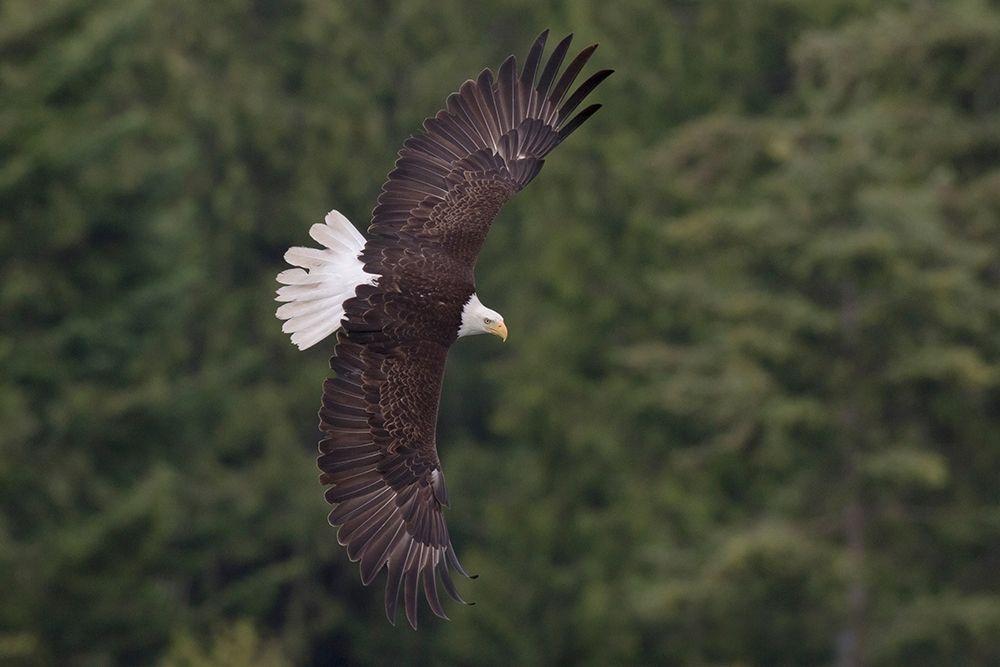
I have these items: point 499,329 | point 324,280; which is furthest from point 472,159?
point 324,280

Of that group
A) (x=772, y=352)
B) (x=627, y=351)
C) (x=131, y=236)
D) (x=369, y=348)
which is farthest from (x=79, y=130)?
(x=369, y=348)

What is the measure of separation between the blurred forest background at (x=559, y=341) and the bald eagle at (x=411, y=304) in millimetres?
8905

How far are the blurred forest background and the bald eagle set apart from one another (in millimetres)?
8905

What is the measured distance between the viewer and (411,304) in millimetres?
10766

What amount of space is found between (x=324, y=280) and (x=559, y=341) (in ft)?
54.0

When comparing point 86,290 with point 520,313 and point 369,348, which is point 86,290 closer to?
point 520,313

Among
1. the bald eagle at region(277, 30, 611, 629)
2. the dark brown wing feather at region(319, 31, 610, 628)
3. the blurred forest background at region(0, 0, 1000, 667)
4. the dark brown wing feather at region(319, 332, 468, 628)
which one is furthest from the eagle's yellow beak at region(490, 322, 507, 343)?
the blurred forest background at region(0, 0, 1000, 667)

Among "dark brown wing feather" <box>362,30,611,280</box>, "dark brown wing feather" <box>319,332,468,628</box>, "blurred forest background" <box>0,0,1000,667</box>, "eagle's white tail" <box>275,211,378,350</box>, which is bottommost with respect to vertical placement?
"dark brown wing feather" <box>319,332,468,628</box>

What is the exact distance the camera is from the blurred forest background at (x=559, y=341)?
2109 cm

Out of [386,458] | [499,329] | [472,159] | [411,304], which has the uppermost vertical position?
[472,159]

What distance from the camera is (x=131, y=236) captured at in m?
24.8

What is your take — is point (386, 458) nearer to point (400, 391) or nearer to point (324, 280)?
point (400, 391)

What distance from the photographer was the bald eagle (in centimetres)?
1061

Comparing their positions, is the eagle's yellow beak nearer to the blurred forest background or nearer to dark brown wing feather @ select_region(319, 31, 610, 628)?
dark brown wing feather @ select_region(319, 31, 610, 628)
